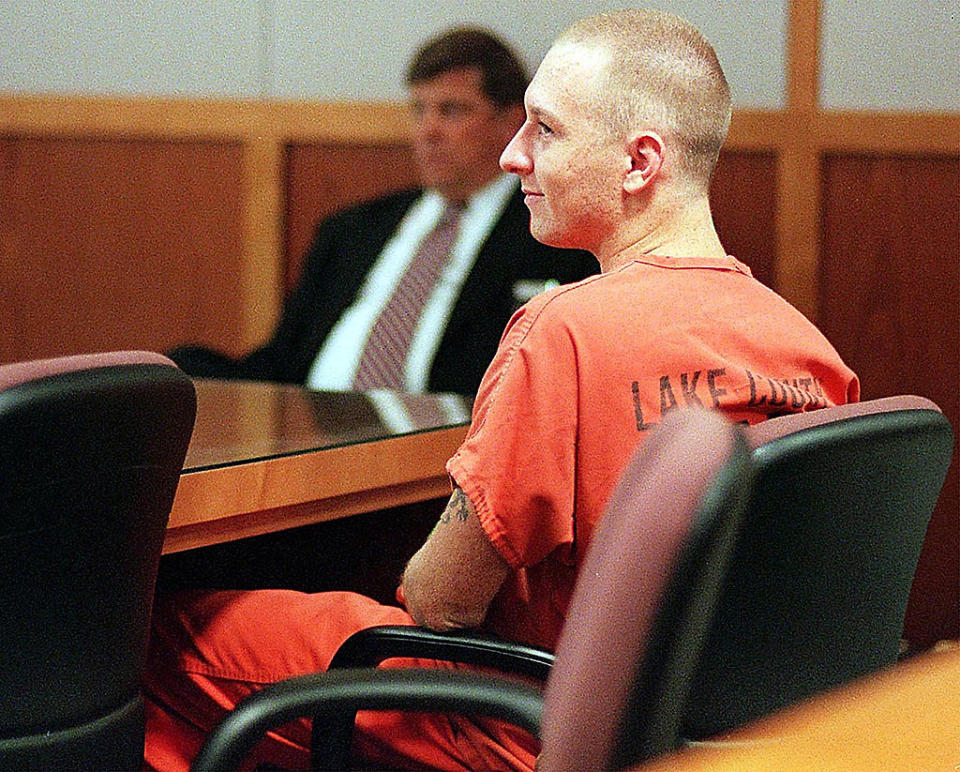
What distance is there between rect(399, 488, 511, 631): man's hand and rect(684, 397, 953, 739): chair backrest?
1.01ft

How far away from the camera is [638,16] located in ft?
4.90

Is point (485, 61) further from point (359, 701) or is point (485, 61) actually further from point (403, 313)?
point (359, 701)

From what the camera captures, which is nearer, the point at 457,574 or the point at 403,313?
the point at 457,574

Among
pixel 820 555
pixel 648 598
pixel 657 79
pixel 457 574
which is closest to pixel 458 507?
pixel 457 574

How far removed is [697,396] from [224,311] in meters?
2.47

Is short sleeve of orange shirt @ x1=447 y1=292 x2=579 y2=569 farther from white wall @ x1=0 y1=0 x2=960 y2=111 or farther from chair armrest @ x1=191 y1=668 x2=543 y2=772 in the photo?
white wall @ x1=0 y1=0 x2=960 y2=111

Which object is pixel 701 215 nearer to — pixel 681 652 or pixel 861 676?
pixel 861 676

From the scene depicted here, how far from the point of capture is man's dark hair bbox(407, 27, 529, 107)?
10.0ft

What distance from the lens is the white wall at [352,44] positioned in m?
2.85

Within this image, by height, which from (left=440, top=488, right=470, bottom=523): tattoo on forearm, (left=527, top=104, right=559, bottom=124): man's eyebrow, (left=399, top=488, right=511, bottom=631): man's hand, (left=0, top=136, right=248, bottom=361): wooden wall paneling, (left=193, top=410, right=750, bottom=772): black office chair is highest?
(left=527, top=104, right=559, bottom=124): man's eyebrow

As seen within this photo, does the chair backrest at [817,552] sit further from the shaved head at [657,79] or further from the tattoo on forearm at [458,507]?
the shaved head at [657,79]

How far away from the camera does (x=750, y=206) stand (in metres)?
2.98

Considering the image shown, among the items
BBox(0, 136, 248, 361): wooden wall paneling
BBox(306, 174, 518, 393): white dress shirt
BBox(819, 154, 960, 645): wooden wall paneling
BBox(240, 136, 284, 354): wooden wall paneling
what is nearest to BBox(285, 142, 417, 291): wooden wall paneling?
BBox(240, 136, 284, 354): wooden wall paneling

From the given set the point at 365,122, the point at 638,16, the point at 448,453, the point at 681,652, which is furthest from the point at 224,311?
the point at 681,652
